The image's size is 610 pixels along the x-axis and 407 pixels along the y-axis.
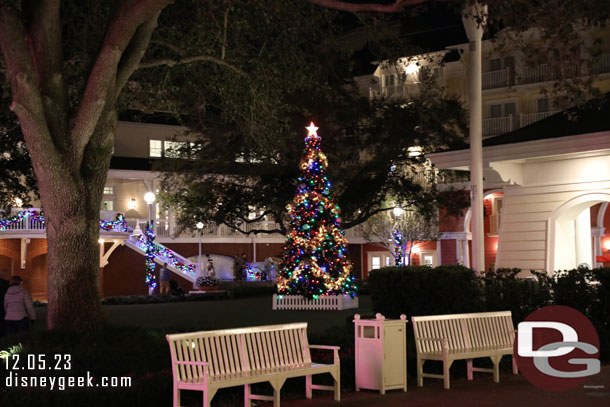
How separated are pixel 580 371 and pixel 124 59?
349 inches

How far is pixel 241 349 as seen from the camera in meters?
10.5

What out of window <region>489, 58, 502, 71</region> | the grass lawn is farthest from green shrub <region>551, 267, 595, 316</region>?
window <region>489, 58, 502, 71</region>

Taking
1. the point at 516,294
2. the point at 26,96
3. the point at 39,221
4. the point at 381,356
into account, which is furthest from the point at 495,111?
the point at 381,356

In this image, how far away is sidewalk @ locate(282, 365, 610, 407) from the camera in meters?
10.6

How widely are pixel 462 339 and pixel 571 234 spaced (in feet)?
19.6

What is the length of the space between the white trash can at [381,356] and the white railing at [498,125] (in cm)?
3790

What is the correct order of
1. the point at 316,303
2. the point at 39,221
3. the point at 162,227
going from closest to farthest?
1. the point at 316,303
2. the point at 39,221
3. the point at 162,227

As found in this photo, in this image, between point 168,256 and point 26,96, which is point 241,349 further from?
point 168,256

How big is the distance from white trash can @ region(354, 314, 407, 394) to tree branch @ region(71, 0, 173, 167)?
18.5 ft

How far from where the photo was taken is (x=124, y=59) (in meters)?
14.9

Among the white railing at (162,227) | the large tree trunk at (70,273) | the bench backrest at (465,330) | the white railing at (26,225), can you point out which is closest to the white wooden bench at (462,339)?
the bench backrest at (465,330)

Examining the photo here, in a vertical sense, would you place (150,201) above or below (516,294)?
above

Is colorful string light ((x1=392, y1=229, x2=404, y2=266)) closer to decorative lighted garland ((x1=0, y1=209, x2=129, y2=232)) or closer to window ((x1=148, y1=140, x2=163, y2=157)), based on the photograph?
decorative lighted garland ((x1=0, y1=209, x2=129, y2=232))

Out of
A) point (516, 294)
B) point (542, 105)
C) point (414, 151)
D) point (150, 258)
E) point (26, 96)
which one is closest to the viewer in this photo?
point (26, 96)
